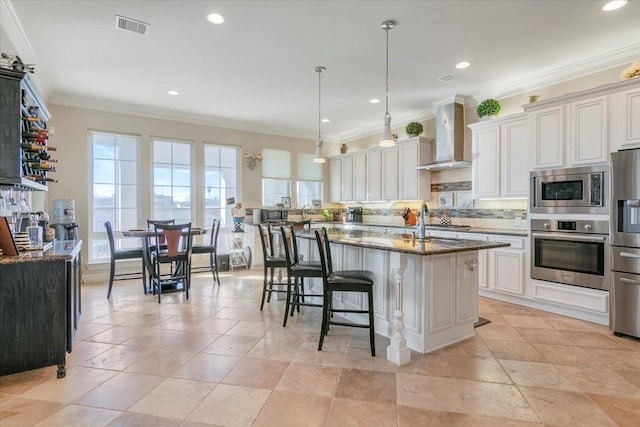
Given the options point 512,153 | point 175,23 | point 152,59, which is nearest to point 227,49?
point 175,23

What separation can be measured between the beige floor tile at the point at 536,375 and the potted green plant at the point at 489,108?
3.29 metres

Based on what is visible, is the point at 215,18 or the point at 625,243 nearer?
the point at 215,18

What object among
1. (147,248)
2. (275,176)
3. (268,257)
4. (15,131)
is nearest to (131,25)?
(15,131)

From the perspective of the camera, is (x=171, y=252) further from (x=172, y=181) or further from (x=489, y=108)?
(x=489, y=108)

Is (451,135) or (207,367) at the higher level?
(451,135)

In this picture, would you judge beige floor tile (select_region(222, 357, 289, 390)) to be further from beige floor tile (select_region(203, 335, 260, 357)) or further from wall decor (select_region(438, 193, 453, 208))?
wall decor (select_region(438, 193, 453, 208))

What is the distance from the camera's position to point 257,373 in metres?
2.36

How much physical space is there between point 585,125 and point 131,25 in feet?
14.6

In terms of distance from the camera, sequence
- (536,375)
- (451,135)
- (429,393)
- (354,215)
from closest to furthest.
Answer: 1. (429,393)
2. (536,375)
3. (451,135)
4. (354,215)

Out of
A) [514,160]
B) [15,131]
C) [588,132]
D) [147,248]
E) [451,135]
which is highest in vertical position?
[451,135]

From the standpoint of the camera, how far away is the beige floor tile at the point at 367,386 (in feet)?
6.76

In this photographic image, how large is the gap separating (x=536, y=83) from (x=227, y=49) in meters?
3.76

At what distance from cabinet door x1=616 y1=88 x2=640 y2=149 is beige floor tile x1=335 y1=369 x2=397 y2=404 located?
3076mm

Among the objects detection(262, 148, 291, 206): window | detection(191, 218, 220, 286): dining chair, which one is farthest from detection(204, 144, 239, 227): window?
detection(191, 218, 220, 286): dining chair
